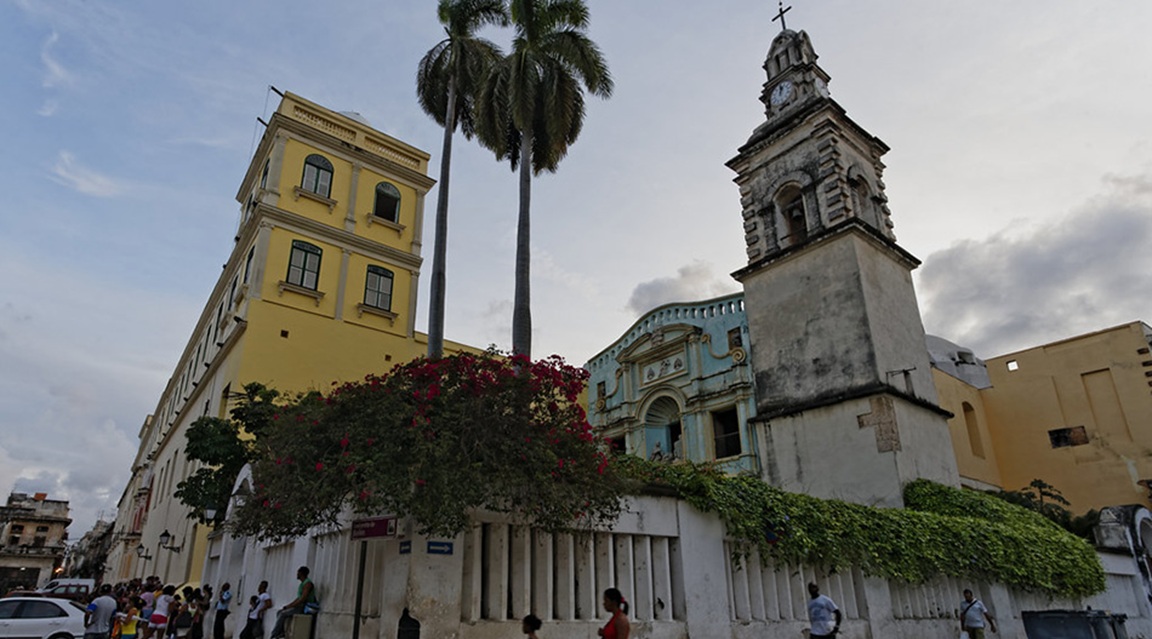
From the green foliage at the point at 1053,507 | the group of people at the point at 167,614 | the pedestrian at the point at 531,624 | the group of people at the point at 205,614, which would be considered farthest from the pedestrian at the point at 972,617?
the group of people at the point at 167,614

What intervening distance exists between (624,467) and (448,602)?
10.3ft

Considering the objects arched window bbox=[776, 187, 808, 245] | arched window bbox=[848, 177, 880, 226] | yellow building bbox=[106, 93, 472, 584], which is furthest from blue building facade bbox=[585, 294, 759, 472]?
yellow building bbox=[106, 93, 472, 584]

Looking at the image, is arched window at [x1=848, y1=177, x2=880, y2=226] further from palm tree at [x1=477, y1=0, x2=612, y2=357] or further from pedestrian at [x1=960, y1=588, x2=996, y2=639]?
pedestrian at [x1=960, y1=588, x2=996, y2=639]

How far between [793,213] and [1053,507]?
13.0 metres

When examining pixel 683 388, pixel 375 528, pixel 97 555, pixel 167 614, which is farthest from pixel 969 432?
pixel 97 555

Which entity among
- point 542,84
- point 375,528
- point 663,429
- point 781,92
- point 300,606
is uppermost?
point 781,92

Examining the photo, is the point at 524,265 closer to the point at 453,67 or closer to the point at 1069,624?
the point at 453,67

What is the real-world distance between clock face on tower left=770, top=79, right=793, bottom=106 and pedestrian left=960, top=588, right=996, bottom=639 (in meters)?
14.0

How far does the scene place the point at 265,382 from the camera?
782 inches

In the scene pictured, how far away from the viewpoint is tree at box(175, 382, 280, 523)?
53.7 ft

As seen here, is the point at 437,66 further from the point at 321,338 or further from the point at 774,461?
the point at 774,461

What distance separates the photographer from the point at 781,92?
2055 centimetres

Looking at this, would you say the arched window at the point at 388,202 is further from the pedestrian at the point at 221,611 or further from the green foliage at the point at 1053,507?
the green foliage at the point at 1053,507

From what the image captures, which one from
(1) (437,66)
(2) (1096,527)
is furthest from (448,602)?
(2) (1096,527)
